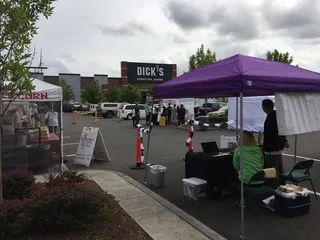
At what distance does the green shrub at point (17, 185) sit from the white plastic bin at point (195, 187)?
2.81 metres

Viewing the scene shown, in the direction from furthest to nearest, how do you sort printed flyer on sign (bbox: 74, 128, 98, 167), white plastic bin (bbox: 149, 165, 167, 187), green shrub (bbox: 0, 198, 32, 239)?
printed flyer on sign (bbox: 74, 128, 98, 167) < white plastic bin (bbox: 149, 165, 167, 187) < green shrub (bbox: 0, 198, 32, 239)

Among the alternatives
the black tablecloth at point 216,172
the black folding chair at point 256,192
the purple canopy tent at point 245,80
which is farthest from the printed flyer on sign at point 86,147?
the black folding chair at point 256,192

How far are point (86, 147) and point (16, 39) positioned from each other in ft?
18.7

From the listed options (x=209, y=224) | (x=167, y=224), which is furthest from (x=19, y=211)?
(x=209, y=224)

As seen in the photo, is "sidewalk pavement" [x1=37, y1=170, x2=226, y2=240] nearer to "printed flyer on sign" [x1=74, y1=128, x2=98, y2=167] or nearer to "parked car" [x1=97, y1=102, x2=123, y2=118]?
"printed flyer on sign" [x1=74, y1=128, x2=98, y2=167]

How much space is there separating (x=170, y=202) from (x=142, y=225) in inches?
49.4

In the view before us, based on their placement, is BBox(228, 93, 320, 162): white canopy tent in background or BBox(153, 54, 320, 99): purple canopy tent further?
BBox(228, 93, 320, 162): white canopy tent in background

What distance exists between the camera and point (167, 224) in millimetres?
4562

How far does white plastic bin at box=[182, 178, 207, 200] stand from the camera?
5699mm

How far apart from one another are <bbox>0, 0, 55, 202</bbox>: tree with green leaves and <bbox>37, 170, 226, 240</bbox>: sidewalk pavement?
2593 mm

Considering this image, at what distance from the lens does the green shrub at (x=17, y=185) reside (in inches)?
199

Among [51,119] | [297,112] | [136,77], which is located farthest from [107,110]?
[136,77]

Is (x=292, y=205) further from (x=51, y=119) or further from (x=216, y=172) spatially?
(x=51, y=119)

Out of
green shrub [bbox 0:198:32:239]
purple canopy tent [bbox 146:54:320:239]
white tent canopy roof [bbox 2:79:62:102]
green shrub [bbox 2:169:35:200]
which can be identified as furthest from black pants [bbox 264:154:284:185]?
white tent canopy roof [bbox 2:79:62:102]
